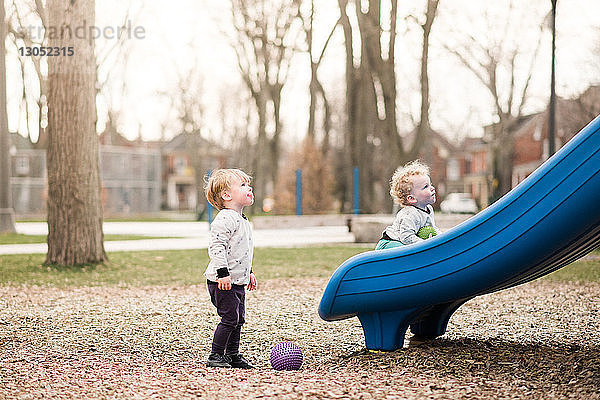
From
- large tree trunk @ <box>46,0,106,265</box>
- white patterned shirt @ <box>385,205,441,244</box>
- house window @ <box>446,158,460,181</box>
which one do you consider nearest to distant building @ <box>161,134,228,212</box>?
house window @ <box>446,158,460,181</box>

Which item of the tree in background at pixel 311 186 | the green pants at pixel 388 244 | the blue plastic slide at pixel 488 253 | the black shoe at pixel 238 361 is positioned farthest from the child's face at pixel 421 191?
the tree in background at pixel 311 186

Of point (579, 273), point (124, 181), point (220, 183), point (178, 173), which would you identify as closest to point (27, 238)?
point (579, 273)

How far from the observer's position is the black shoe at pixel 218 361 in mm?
4258

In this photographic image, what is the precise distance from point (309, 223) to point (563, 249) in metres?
17.4

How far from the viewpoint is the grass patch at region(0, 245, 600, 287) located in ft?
28.1

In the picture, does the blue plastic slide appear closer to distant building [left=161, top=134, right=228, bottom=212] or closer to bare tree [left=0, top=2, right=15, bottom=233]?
bare tree [left=0, top=2, right=15, bottom=233]

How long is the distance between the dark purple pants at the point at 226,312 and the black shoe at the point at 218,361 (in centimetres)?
3

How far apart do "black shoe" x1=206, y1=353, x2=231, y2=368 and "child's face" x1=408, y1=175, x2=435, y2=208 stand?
1.56m

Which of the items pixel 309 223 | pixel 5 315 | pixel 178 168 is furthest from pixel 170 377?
pixel 178 168

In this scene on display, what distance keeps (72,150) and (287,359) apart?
6.25 meters

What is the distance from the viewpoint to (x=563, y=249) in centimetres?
380

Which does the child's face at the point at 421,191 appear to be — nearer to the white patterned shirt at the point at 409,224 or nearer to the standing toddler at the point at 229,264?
the white patterned shirt at the point at 409,224

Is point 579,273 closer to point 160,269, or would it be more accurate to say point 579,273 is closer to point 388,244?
point 160,269

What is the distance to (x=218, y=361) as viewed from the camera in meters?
4.29
